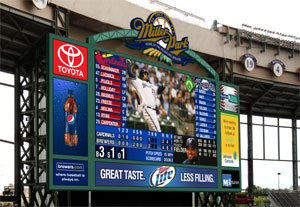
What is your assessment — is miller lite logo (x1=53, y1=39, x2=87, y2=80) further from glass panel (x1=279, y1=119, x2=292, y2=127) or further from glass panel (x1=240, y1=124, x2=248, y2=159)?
glass panel (x1=279, y1=119, x2=292, y2=127)

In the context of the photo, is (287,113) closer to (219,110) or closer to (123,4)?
(219,110)

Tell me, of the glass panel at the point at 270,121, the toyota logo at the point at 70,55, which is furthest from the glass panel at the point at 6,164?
the glass panel at the point at 270,121

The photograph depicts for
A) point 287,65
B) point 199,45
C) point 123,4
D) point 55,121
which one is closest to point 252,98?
point 287,65

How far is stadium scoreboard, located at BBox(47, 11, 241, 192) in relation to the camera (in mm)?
19297

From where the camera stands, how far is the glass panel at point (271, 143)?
44219 mm

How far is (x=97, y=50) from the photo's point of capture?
842 inches

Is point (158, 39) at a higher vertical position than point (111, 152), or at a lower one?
higher

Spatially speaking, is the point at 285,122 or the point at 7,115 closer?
the point at 7,115

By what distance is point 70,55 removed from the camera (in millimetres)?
20078

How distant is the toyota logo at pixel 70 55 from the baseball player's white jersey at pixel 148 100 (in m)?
3.17

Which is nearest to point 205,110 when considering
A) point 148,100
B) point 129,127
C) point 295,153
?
point 148,100

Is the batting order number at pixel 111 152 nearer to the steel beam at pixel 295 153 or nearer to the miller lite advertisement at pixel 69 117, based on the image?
the miller lite advertisement at pixel 69 117

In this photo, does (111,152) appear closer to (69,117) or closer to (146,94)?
(69,117)

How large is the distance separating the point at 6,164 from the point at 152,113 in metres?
8.53
